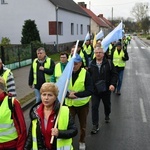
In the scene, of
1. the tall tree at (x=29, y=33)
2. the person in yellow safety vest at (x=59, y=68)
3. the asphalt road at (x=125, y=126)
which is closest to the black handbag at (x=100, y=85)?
the person in yellow safety vest at (x=59, y=68)

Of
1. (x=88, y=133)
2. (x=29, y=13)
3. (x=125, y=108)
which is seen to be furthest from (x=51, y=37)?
(x=88, y=133)

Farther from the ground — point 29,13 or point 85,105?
point 29,13

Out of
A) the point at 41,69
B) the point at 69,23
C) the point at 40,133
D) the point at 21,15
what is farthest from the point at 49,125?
the point at 69,23

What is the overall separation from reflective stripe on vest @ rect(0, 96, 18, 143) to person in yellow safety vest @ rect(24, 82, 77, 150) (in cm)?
25

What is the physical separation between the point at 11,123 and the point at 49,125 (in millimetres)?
469

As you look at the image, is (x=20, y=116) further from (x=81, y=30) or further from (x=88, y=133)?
(x=81, y=30)

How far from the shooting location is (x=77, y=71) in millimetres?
5570

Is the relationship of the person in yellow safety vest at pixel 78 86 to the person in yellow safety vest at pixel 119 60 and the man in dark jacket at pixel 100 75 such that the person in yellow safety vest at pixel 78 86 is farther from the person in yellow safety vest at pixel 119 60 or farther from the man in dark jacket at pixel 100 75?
the person in yellow safety vest at pixel 119 60

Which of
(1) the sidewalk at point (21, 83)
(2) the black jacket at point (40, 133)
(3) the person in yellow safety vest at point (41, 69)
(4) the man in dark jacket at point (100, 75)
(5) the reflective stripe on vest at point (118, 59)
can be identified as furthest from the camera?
(1) the sidewalk at point (21, 83)

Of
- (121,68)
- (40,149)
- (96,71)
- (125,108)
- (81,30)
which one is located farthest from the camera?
(81,30)

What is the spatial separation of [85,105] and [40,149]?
250 cm

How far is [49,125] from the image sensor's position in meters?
3.43

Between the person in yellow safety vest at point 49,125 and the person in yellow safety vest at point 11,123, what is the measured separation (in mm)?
187

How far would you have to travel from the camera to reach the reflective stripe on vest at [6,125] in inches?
141
